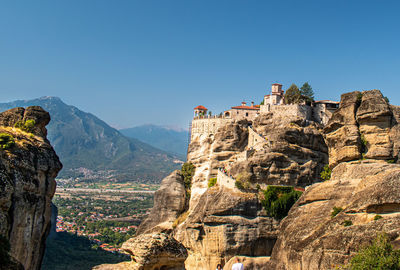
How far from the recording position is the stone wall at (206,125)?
73.4 meters

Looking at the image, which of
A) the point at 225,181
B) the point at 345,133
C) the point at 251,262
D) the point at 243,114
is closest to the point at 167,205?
the point at 225,181

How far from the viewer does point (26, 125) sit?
37438 millimetres

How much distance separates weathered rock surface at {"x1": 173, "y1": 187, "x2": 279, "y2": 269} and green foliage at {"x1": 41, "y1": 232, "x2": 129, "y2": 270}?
32.5m

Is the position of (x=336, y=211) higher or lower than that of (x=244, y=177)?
lower

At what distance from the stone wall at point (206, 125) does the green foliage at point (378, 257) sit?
45.9 m

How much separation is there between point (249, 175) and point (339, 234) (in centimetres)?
2848

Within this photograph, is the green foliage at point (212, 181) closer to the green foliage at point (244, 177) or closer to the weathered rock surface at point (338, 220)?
the green foliage at point (244, 177)

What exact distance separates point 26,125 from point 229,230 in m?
30.6

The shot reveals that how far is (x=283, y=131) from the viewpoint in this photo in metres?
61.7

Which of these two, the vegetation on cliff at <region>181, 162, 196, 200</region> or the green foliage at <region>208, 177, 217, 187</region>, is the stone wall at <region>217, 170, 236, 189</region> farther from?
the vegetation on cliff at <region>181, 162, 196, 200</region>

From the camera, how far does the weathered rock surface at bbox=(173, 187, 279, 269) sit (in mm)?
55031

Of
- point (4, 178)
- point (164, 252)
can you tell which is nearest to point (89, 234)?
point (4, 178)

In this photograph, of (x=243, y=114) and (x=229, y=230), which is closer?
(x=229, y=230)

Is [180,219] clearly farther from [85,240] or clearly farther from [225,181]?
[85,240]
